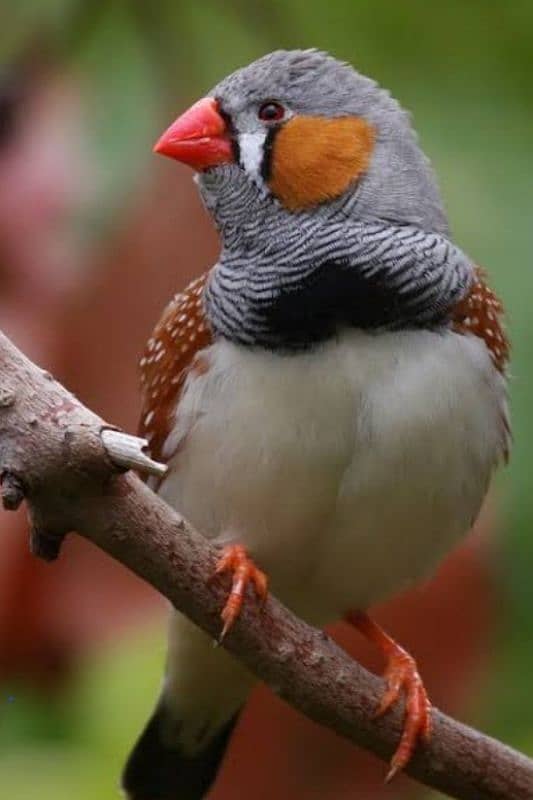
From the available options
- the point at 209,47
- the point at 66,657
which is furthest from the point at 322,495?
the point at 209,47

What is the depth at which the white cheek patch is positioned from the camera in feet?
13.3

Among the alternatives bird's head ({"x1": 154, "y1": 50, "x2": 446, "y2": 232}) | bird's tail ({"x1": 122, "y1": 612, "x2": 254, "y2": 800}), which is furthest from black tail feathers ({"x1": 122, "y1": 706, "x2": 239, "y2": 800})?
bird's head ({"x1": 154, "y1": 50, "x2": 446, "y2": 232})

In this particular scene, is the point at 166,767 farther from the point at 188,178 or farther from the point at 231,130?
the point at 231,130

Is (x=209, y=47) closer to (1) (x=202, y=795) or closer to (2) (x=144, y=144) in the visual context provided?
(2) (x=144, y=144)

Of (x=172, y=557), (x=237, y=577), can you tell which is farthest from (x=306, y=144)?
(x=172, y=557)

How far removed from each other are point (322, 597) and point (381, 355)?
59 centimetres

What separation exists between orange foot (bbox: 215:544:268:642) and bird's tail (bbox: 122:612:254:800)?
41 cm

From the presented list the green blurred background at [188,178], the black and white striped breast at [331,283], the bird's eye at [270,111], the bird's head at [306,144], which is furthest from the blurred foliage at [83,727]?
the bird's eye at [270,111]

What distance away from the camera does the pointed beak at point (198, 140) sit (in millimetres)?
4051

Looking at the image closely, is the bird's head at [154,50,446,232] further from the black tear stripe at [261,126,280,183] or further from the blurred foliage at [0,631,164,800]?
the blurred foliage at [0,631,164,800]

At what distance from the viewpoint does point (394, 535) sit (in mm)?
4016

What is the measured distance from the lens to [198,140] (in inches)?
160

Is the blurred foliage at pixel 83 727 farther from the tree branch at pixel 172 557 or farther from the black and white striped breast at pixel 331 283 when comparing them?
the black and white striped breast at pixel 331 283

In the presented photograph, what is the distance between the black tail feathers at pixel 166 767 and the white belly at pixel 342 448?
0.50m
